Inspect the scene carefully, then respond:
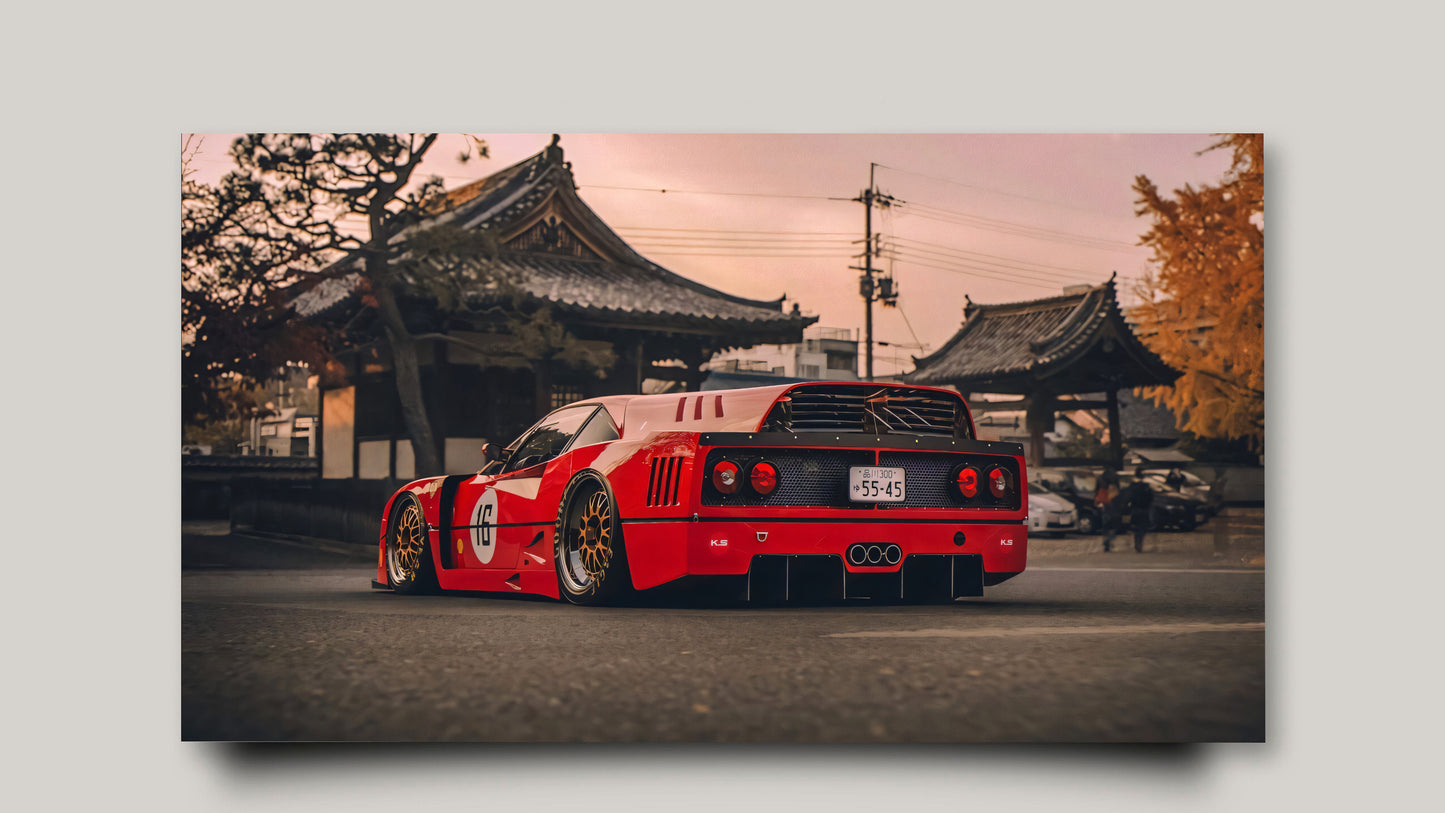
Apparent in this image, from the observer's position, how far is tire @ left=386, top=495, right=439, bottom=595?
632 centimetres

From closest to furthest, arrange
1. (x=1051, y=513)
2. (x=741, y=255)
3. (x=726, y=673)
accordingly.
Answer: (x=726, y=673) < (x=741, y=255) < (x=1051, y=513)

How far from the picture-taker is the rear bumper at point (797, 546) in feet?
14.7

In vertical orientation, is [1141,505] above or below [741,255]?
below

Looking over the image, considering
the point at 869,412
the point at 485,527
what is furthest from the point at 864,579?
the point at 485,527

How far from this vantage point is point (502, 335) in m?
10.1

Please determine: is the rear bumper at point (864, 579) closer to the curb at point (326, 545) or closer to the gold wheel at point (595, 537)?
the gold wheel at point (595, 537)

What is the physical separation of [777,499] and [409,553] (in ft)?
8.87

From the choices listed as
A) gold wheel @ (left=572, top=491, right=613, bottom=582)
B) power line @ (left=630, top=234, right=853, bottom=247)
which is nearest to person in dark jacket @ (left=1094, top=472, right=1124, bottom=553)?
power line @ (left=630, top=234, right=853, bottom=247)

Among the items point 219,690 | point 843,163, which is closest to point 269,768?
point 219,690

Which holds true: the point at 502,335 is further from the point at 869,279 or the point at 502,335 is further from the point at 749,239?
the point at 869,279

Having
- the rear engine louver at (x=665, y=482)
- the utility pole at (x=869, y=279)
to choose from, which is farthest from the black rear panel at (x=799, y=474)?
the utility pole at (x=869, y=279)

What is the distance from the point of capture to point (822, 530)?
181 inches

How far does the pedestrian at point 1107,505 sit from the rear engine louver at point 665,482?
8.01m

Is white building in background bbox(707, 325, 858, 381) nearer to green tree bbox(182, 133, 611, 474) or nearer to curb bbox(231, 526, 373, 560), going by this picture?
green tree bbox(182, 133, 611, 474)
